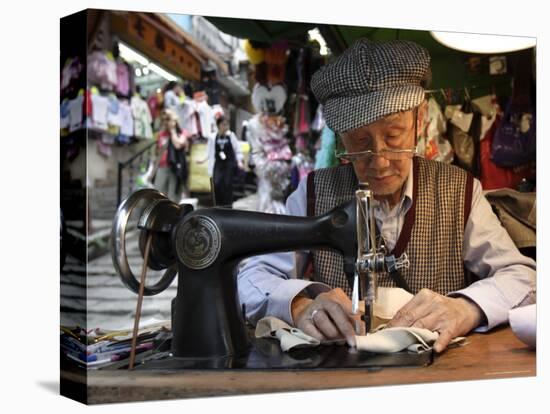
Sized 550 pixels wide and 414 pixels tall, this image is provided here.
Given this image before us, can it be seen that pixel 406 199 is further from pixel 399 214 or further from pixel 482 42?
pixel 482 42

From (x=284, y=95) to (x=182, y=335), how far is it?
2.66 feet

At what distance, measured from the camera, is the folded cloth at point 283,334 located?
245 cm

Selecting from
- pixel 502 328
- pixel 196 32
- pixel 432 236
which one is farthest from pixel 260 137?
pixel 502 328

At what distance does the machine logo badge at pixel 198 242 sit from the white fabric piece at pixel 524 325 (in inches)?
36.6

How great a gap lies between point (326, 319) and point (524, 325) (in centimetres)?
62

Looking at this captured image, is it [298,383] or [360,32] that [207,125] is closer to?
[360,32]

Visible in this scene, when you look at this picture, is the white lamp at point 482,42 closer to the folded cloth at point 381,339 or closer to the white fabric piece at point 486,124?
the white fabric piece at point 486,124

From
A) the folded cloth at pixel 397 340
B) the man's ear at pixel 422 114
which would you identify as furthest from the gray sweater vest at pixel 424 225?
the folded cloth at pixel 397 340

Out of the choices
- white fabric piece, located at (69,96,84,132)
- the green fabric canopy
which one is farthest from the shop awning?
white fabric piece, located at (69,96,84,132)

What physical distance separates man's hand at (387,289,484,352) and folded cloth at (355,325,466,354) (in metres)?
0.04

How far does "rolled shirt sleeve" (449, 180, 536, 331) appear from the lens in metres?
2.69

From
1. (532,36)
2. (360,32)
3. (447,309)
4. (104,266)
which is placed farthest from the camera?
(532,36)

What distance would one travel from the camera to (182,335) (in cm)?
238

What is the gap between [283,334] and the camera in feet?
8.13
